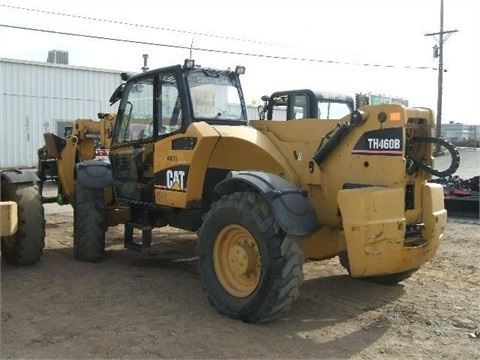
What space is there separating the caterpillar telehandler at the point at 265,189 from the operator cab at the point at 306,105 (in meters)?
1.94

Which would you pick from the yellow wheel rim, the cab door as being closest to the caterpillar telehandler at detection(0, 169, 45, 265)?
the cab door

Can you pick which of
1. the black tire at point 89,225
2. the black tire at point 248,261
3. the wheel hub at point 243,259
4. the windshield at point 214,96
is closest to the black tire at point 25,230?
the black tire at point 89,225

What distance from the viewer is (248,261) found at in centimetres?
504

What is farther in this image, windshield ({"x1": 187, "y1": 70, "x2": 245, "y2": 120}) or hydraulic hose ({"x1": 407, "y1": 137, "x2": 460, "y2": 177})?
windshield ({"x1": 187, "y1": 70, "x2": 245, "y2": 120})

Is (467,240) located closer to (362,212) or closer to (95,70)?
(362,212)

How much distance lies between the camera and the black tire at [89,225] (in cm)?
723

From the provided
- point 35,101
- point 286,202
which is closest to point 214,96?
point 286,202

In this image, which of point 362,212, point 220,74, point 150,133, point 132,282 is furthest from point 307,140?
point 132,282

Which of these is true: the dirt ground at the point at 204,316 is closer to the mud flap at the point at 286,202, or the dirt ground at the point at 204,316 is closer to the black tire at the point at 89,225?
the black tire at the point at 89,225

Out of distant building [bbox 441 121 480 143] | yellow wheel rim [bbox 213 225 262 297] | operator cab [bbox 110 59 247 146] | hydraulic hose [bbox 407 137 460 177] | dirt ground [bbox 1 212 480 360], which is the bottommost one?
dirt ground [bbox 1 212 480 360]

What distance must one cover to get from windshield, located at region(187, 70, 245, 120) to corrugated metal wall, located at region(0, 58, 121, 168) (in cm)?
1778

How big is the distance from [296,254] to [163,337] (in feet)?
4.26

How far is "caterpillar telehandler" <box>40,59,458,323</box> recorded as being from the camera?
4.73 meters

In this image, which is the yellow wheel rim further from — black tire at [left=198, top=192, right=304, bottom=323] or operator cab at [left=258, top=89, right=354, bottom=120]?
operator cab at [left=258, top=89, right=354, bottom=120]
